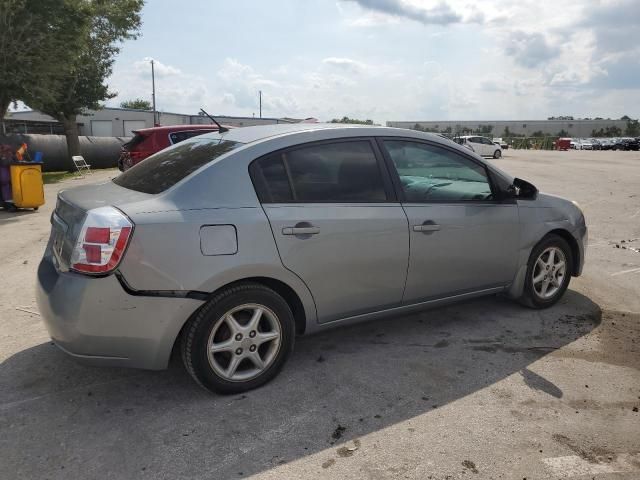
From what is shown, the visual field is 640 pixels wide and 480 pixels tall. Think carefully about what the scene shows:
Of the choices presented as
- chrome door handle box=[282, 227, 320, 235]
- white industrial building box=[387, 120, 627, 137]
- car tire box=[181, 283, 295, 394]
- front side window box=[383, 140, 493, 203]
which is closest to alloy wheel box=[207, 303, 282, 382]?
car tire box=[181, 283, 295, 394]

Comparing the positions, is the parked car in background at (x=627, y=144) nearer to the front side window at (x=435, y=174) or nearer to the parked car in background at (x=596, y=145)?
Result: the parked car in background at (x=596, y=145)

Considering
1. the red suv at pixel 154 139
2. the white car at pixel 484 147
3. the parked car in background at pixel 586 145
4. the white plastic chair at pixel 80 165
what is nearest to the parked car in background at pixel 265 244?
the red suv at pixel 154 139

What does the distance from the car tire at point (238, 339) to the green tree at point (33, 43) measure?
569 inches

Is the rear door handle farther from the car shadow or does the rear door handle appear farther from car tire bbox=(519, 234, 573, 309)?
car tire bbox=(519, 234, 573, 309)

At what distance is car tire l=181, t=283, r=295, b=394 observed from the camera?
3.11m

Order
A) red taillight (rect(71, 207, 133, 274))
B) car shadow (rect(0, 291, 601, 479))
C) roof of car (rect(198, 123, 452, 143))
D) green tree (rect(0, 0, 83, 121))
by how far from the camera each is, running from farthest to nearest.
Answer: green tree (rect(0, 0, 83, 121))
roof of car (rect(198, 123, 452, 143))
red taillight (rect(71, 207, 133, 274))
car shadow (rect(0, 291, 601, 479))

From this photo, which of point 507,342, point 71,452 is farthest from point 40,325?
point 507,342

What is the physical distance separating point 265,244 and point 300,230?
0.86 ft

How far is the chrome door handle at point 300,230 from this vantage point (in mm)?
3310

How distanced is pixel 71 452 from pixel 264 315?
128 centimetres

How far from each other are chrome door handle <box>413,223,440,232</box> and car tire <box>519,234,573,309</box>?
3.95 ft

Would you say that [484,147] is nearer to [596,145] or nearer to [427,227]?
[596,145]

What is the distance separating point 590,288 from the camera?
5.55 metres

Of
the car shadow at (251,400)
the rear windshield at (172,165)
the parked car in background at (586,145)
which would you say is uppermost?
the parked car in background at (586,145)
